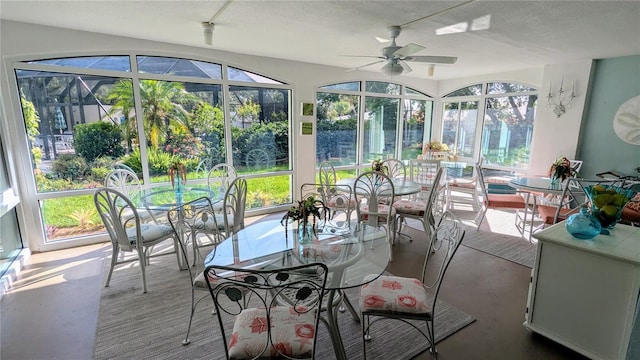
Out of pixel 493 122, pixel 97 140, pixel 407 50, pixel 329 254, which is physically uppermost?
pixel 407 50

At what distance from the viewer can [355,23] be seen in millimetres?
2830

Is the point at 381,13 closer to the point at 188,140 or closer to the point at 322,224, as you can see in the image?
the point at 322,224

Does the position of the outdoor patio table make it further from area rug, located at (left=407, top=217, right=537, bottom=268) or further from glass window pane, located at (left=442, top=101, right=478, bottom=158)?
glass window pane, located at (left=442, top=101, right=478, bottom=158)

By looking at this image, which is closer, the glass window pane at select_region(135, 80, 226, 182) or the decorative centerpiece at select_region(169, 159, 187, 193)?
the decorative centerpiece at select_region(169, 159, 187, 193)

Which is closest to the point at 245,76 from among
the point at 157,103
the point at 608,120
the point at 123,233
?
the point at 157,103

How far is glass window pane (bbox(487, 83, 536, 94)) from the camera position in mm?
5279

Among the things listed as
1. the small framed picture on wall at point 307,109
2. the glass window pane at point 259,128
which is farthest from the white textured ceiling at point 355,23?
the small framed picture on wall at point 307,109

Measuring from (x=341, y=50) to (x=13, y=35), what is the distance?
349 cm

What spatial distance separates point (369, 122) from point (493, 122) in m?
2.34

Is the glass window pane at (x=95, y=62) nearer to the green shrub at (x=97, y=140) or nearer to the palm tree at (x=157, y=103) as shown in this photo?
the palm tree at (x=157, y=103)

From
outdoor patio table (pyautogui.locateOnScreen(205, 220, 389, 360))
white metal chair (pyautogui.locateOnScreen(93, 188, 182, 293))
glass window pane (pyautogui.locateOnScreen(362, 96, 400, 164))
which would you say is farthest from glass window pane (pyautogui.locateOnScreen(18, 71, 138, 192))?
glass window pane (pyautogui.locateOnScreen(362, 96, 400, 164))

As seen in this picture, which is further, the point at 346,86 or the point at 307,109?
the point at 346,86

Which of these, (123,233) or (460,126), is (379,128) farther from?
(123,233)

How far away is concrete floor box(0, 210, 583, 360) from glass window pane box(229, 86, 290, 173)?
2.18m
